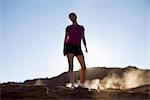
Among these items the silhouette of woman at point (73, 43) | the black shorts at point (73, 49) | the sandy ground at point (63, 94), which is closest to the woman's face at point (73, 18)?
the silhouette of woman at point (73, 43)

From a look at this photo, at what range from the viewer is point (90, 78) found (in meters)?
13.1

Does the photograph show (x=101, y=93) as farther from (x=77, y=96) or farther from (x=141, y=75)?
Answer: (x=141, y=75)

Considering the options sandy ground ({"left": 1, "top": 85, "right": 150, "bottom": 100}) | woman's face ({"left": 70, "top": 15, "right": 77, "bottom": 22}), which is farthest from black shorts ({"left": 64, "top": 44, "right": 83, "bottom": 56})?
sandy ground ({"left": 1, "top": 85, "right": 150, "bottom": 100})

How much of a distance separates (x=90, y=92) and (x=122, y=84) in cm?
497

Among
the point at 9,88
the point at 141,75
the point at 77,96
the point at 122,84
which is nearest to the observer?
the point at 77,96

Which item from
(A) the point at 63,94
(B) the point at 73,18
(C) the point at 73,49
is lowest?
(A) the point at 63,94

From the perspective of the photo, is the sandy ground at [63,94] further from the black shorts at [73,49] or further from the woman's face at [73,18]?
the woman's face at [73,18]

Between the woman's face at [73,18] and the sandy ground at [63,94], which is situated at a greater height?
the woman's face at [73,18]

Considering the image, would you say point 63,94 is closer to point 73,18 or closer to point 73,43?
point 73,43

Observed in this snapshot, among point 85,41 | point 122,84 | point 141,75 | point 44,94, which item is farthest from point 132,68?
point 44,94

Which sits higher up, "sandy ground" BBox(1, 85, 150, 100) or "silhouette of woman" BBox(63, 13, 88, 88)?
"silhouette of woman" BBox(63, 13, 88, 88)

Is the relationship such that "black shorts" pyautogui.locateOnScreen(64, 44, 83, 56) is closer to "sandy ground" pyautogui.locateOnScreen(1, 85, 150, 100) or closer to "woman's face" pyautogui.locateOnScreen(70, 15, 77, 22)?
"woman's face" pyautogui.locateOnScreen(70, 15, 77, 22)

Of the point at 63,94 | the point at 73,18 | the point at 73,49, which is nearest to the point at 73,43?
the point at 73,49

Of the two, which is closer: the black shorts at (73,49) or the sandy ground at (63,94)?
the sandy ground at (63,94)
